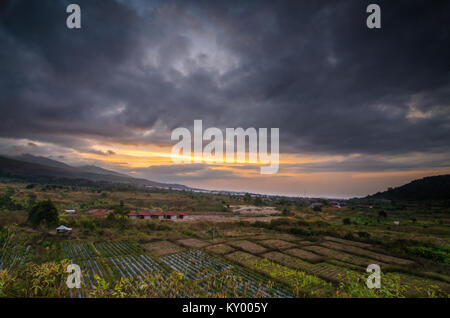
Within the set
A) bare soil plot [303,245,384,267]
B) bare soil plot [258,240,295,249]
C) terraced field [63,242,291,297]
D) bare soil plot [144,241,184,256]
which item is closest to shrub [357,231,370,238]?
bare soil plot [303,245,384,267]

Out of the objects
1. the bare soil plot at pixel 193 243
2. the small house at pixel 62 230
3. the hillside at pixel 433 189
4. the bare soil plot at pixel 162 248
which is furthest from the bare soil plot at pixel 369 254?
the hillside at pixel 433 189

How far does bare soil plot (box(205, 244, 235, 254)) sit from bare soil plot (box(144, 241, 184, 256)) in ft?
12.2

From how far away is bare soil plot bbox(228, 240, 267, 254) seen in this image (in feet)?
90.5

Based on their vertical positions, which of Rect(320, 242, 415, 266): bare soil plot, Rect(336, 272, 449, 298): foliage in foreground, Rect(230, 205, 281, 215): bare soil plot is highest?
Rect(336, 272, 449, 298): foliage in foreground

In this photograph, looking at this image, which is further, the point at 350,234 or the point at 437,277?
the point at 350,234

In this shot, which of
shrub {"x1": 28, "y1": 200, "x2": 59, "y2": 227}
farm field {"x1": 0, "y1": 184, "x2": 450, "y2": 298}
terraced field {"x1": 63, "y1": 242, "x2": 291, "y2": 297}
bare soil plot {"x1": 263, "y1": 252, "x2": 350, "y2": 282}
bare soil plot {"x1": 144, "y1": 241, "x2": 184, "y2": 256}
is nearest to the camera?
farm field {"x1": 0, "y1": 184, "x2": 450, "y2": 298}

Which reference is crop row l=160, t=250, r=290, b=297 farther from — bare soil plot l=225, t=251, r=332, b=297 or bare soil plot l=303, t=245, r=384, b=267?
bare soil plot l=303, t=245, r=384, b=267

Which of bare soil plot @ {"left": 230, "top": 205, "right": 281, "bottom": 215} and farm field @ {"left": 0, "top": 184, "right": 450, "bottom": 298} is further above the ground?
farm field @ {"left": 0, "top": 184, "right": 450, "bottom": 298}

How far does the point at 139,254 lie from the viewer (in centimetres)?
2453

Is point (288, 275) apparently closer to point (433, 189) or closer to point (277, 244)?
point (277, 244)
